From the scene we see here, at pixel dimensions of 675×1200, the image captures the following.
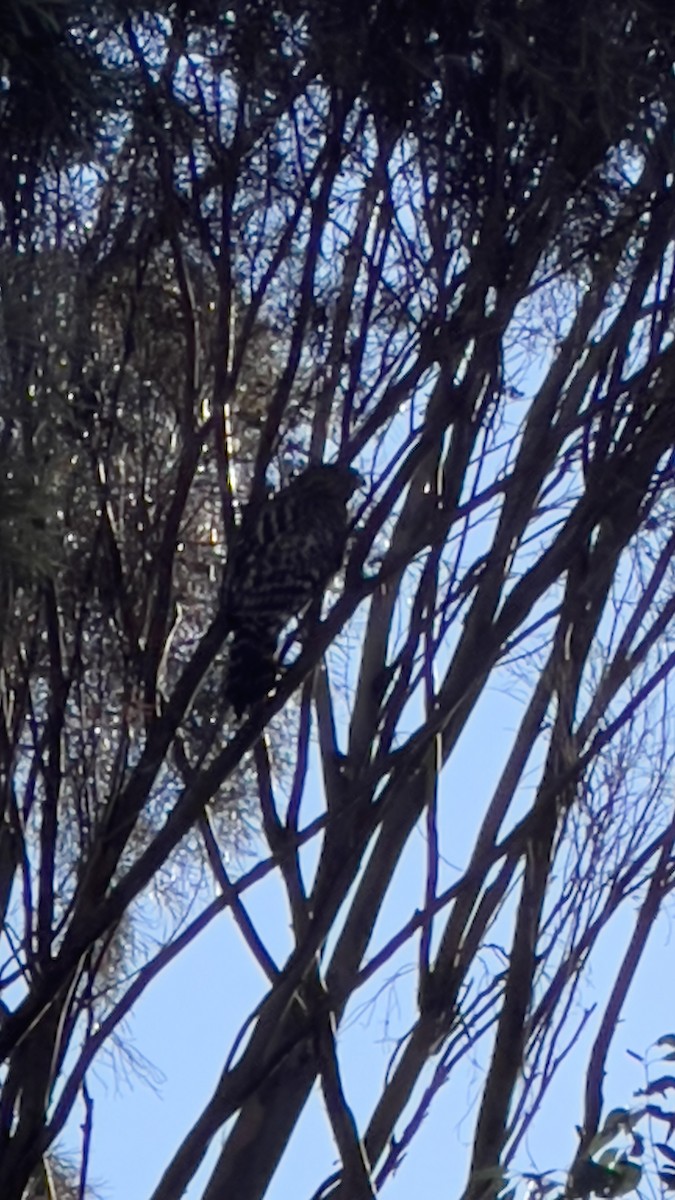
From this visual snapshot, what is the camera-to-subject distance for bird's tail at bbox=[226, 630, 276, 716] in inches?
225

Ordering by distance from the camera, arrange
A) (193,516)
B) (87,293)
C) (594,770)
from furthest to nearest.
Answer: (193,516) < (87,293) < (594,770)

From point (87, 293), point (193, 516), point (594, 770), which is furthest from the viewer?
point (193, 516)

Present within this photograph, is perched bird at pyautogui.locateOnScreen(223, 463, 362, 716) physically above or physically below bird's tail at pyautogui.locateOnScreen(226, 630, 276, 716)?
above

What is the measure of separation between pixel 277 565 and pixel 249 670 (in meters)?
0.38

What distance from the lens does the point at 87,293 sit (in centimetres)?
570

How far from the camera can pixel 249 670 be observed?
574cm

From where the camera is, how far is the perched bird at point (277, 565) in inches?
227

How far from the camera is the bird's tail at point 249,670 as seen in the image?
5.71 meters

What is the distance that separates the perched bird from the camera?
18.9 ft

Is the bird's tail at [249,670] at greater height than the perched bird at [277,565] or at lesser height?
lesser

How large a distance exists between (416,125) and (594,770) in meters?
1.72

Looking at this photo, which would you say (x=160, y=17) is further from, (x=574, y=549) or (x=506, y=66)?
(x=574, y=549)

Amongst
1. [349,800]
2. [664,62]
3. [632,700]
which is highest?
[664,62]

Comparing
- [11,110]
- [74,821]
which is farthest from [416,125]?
[74,821]
